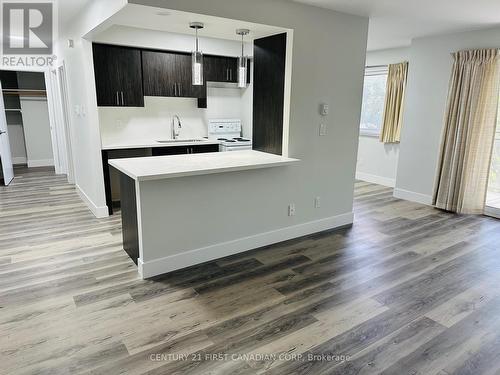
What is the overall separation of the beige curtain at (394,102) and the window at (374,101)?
21 cm

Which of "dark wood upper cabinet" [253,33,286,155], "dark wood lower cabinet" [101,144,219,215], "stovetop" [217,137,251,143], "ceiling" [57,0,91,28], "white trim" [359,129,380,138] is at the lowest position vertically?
"dark wood lower cabinet" [101,144,219,215]

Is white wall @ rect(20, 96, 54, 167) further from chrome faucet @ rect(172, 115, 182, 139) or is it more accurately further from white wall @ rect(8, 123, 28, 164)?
chrome faucet @ rect(172, 115, 182, 139)

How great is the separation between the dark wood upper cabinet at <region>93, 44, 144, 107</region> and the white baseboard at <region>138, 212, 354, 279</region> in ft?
8.38

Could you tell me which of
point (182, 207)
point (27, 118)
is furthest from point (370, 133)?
point (27, 118)

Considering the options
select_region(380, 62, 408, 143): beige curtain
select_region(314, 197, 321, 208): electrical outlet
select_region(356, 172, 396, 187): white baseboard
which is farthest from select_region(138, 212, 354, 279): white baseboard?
select_region(380, 62, 408, 143): beige curtain

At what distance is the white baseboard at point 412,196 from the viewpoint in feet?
17.2

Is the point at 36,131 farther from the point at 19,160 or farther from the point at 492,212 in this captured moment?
the point at 492,212

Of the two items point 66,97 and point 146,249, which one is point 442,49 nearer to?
point 146,249

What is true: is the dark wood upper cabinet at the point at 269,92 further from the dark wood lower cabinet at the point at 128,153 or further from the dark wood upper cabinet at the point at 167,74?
the dark wood upper cabinet at the point at 167,74

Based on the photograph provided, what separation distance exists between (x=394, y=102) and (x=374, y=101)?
0.67 metres

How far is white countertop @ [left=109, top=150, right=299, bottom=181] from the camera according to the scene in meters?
2.68

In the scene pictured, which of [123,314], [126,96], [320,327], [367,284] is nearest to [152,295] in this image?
[123,314]

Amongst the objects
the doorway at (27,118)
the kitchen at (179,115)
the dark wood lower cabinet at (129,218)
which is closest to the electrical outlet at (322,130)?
the kitchen at (179,115)

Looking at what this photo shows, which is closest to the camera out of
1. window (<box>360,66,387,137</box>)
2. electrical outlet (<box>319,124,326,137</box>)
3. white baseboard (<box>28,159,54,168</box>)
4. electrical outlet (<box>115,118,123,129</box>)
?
electrical outlet (<box>319,124,326,137</box>)
